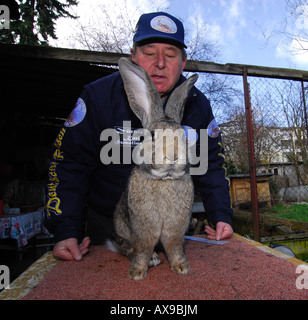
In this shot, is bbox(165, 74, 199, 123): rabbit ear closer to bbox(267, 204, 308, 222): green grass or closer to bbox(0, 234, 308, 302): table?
bbox(0, 234, 308, 302): table

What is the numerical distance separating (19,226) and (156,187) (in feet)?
13.6

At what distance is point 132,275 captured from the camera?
1.26 metres

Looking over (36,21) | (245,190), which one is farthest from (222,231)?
(36,21)

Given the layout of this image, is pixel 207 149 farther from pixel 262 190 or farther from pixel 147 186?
pixel 262 190

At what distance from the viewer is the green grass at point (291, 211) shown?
577cm

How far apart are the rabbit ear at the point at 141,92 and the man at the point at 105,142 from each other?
0.52 metres

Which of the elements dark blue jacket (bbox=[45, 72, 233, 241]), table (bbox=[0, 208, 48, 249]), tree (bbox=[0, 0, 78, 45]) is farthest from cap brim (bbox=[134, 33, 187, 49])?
tree (bbox=[0, 0, 78, 45])

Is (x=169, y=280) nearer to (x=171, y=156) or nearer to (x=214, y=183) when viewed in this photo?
(x=171, y=156)

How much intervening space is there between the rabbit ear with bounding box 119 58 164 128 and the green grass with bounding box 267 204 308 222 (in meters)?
5.54

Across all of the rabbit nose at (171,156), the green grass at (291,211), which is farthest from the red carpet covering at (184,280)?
the green grass at (291,211)

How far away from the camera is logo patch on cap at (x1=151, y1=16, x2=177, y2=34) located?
194 cm

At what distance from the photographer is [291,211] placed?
609cm

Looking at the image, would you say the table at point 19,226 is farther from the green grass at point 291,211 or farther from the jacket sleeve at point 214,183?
the green grass at point 291,211
